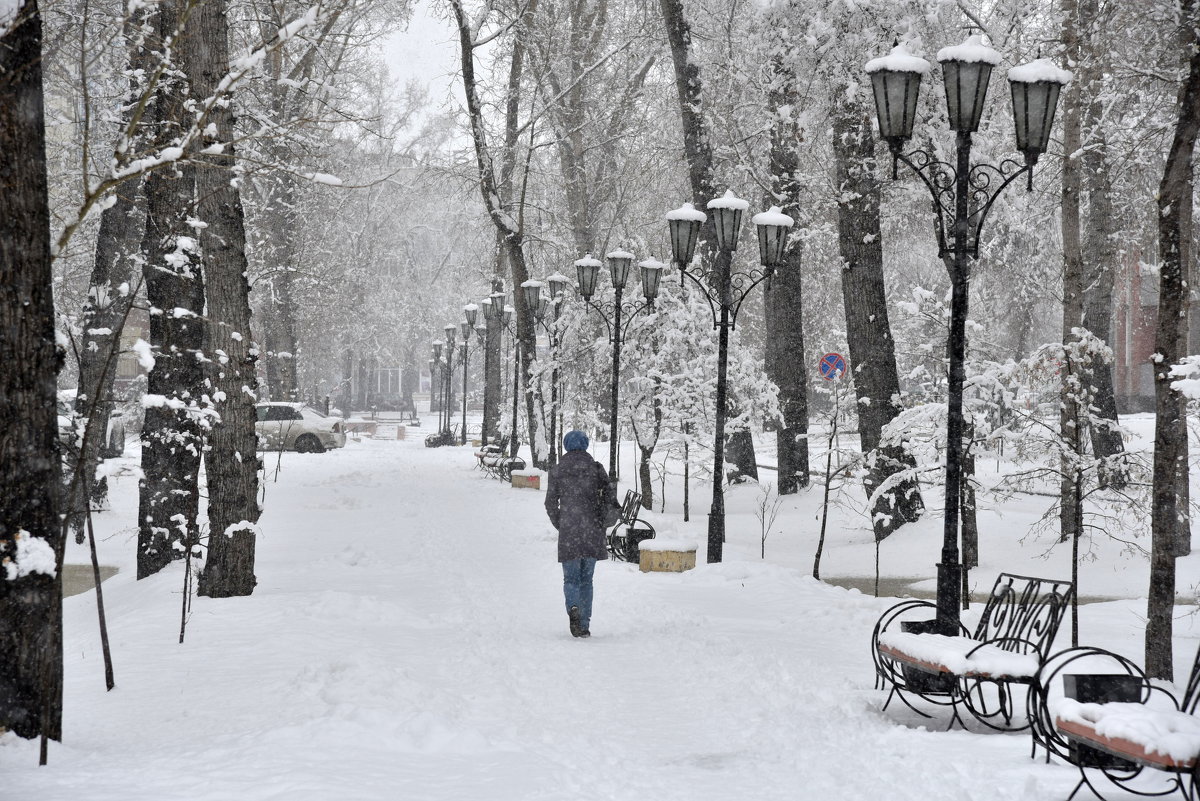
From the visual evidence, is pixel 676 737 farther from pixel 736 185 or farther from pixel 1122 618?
pixel 736 185

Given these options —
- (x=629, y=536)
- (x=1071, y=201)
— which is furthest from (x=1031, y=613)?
(x=1071, y=201)

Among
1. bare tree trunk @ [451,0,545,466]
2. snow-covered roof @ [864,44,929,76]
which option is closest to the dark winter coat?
snow-covered roof @ [864,44,929,76]

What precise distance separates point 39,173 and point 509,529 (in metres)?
12.8

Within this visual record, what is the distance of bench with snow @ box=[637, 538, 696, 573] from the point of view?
1322 centimetres

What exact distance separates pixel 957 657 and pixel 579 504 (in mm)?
4180

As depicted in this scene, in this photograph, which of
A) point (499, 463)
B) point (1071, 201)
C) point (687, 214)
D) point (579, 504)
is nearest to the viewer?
point (579, 504)

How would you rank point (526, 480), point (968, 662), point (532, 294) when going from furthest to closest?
point (526, 480), point (532, 294), point (968, 662)

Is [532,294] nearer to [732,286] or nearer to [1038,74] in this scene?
[732,286]

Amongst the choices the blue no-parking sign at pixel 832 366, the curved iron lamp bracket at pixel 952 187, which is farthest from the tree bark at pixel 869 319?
the blue no-parking sign at pixel 832 366

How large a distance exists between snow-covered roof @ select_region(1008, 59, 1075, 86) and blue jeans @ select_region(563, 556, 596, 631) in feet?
16.7

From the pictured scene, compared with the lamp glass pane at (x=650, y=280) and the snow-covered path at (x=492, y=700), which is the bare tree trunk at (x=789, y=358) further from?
the snow-covered path at (x=492, y=700)

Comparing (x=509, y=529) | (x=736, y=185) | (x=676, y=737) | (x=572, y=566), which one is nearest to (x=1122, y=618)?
(x=572, y=566)

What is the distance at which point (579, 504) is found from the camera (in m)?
9.66

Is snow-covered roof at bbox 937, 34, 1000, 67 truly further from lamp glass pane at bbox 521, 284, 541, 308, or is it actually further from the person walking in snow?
lamp glass pane at bbox 521, 284, 541, 308
